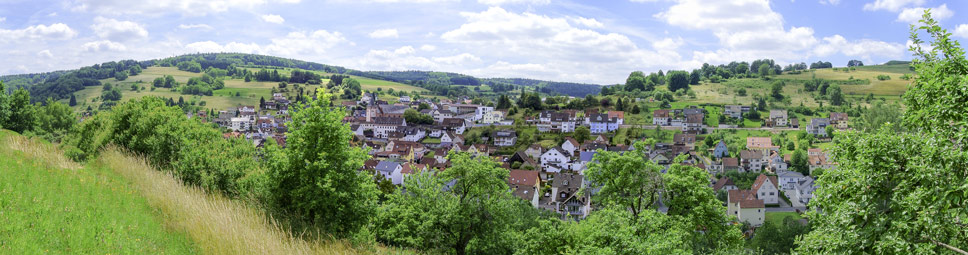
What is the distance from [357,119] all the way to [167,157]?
103 metres

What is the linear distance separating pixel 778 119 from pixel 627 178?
9645 cm

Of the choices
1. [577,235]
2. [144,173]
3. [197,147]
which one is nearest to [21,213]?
[144,173]

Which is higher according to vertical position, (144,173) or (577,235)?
(144,173)

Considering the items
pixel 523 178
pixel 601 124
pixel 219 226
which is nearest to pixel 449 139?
pixel 601 124

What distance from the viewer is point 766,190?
6047cm

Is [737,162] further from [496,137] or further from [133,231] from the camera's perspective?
[133,231]

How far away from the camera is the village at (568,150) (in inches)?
2251

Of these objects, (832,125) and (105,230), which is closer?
(105,230)

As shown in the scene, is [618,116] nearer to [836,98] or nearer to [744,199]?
[744,199]

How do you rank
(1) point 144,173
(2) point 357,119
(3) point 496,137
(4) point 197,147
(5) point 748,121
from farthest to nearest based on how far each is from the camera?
(2) point 357,119 → (5) point 748,121 → (3) point 496,137 → (4) point 197,147 → (1) point 144,173

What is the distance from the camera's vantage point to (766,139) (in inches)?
3164

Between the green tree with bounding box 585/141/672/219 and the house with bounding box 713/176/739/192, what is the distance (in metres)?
46.5

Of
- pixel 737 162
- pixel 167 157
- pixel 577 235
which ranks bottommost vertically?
pixel 737 162

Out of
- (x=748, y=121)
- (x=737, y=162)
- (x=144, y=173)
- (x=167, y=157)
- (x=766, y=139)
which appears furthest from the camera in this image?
(x=748, y=121)
